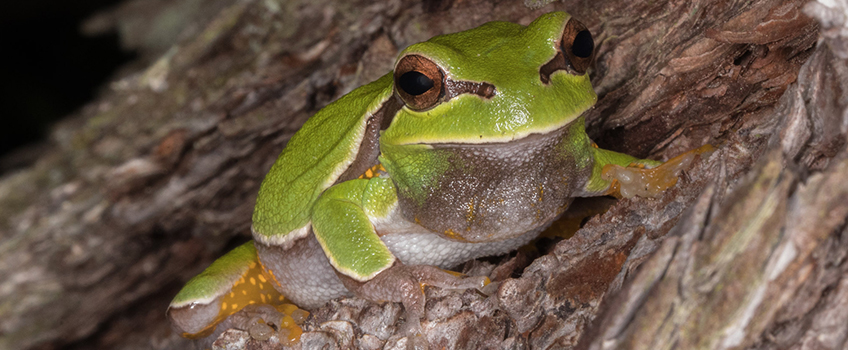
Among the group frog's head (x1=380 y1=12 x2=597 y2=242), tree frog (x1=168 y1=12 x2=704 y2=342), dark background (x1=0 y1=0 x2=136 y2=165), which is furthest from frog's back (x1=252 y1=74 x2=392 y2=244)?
dark background (x1=0 y1=0 x2=136 y2=165)

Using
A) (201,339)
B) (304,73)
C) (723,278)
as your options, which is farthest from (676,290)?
(304,73)

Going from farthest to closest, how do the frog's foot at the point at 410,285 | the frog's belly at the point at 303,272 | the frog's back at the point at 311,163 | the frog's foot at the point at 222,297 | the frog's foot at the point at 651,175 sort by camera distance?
the frog's foot at the point at 222,297 < the frog's belly at the point at 303,272 < the frog's back at the point at 311,163 < the frog's foot at the point at 651,175 < the frog's foot at the point at 410,285

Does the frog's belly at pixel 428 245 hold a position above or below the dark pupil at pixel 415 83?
below

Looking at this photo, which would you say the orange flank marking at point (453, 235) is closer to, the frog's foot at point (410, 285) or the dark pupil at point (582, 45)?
the frog's foot at point (410, 285)

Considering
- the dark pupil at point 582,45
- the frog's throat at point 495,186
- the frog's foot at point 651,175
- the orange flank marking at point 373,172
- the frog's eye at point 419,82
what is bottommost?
the frog's foot at point 651,175

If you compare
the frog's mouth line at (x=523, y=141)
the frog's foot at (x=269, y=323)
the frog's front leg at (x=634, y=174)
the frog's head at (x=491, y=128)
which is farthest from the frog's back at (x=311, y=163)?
the frog's front leg at (x=634, y=174)

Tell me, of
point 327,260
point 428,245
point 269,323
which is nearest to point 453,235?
point 428,245

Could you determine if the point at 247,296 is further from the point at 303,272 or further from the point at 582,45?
the point at 582,45

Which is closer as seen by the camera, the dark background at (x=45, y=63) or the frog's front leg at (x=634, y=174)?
the frog's front leg at (x=634, y=174)

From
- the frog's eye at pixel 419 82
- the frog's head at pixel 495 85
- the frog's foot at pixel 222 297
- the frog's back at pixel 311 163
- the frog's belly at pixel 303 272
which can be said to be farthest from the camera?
the frog's foot at pixel 222 297
